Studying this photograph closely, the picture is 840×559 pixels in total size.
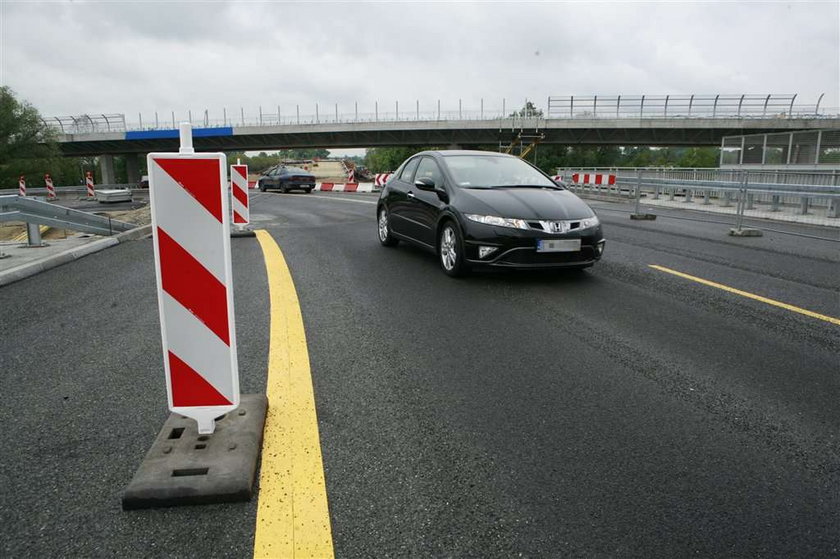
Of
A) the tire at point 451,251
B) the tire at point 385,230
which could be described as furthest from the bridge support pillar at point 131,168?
the tire at point 451,251

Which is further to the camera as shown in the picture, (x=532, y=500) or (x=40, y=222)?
(x=40, y=222)

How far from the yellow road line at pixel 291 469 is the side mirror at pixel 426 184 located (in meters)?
3.64

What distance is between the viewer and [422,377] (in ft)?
11.8

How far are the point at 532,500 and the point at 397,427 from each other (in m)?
0.83

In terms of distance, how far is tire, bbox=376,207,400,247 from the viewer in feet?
29.4

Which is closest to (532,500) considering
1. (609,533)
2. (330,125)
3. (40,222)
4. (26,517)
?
(609,533)

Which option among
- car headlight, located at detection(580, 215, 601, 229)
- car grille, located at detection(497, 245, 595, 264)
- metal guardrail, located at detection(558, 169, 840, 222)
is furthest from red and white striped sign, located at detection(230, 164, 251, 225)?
metal guardrail, located at detection(558, 169, 840, 222)

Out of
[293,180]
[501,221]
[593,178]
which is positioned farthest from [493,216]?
[293,180]

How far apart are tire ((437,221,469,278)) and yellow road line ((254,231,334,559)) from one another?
275 cm

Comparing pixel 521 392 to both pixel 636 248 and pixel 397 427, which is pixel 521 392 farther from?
pixel 636 248

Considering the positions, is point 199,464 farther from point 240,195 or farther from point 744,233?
point 744,233

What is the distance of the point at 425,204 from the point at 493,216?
4.62ft

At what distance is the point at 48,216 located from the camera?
29.6 feet

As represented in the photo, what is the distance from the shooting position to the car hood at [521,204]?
638 centimetres
